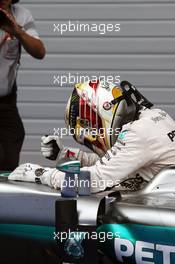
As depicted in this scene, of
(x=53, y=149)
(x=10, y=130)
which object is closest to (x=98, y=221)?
(x=53, y=149)

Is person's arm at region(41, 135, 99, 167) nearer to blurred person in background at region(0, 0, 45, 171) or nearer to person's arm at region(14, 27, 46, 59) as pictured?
blurred person in background at region(0, 0, 45, 171)

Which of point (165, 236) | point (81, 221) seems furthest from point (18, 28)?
point (165, 236)

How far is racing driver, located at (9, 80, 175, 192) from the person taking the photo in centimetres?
399

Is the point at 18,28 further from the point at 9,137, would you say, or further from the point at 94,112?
the point at 94,112

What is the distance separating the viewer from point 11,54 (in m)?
5.36

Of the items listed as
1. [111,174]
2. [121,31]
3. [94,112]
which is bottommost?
[111,174]

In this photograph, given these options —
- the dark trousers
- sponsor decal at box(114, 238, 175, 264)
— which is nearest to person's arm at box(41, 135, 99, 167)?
the dark trousers

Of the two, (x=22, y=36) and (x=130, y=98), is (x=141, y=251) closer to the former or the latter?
(x=130, y=98)

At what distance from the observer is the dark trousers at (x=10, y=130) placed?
5.41 meters

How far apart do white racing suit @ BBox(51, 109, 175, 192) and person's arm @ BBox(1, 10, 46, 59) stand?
1317 millimetres

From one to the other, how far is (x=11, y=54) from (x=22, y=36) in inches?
10.6

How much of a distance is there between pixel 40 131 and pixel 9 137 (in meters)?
1.84

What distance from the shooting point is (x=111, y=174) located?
4.00 metres

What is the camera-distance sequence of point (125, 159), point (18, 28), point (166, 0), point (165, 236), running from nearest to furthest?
point (165, 236), point (125, 159), point (18, 28), point (166, 0)
